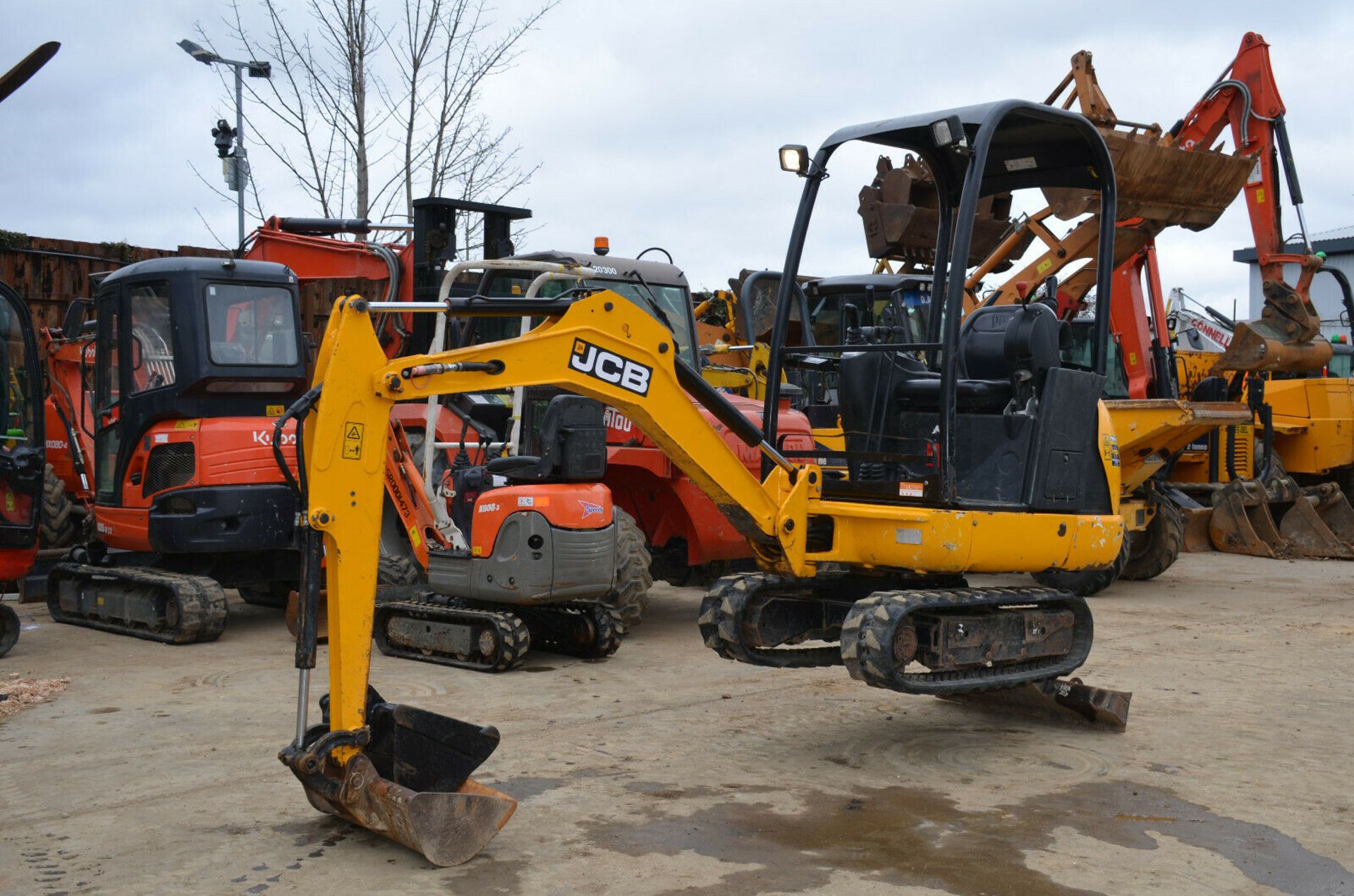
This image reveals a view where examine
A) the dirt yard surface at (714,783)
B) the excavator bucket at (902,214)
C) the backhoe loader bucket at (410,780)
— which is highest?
the excavator bucket at (902,214)

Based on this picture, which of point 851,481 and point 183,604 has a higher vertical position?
point 851,481

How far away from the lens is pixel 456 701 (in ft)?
23.5

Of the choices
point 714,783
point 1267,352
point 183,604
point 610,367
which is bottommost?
point 714,783

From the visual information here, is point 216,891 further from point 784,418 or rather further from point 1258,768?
point 784,418

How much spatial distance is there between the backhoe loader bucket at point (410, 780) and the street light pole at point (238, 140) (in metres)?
10.7

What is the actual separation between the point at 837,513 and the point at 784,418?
3.12m

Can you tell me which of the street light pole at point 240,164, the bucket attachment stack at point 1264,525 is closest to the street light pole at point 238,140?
the street light pole at point 240,164

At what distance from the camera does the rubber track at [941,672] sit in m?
5.57

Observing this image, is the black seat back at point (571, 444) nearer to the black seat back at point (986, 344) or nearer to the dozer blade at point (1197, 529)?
the black seat back at point (986, 344)

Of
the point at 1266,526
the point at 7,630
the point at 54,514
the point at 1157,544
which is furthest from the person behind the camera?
the point at 1266,526

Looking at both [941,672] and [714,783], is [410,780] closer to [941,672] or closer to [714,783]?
[714,783]

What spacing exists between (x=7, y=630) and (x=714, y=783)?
5.25m

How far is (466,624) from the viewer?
8.15 metres

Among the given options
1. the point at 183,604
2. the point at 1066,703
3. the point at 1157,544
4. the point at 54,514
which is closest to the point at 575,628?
the point at 183,604
